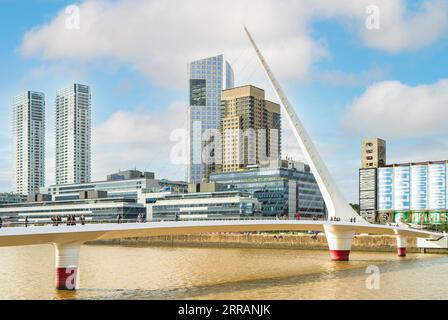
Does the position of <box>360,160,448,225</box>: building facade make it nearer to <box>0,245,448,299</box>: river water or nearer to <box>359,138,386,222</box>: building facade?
<box>359,138,386,222</box>: building facade

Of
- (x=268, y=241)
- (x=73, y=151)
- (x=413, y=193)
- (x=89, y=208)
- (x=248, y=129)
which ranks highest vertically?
(x=248, y=129)

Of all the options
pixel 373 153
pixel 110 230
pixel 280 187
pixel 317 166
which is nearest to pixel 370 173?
pixel 373 153

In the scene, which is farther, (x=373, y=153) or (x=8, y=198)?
(x=8, y=198)

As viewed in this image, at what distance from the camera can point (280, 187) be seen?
108 m

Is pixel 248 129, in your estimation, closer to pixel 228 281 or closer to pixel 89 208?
pixel 89 208

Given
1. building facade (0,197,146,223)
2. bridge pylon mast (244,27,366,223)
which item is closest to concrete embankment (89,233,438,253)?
building facade (0,197,146,223)

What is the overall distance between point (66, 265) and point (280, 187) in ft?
273

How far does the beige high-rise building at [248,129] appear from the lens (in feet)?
529

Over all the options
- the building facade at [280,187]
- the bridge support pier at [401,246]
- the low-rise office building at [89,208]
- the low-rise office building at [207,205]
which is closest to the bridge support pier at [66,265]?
the bridge support pier at [401,246]

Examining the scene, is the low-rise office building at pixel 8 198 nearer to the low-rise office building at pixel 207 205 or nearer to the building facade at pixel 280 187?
the low-rise office building at pixel 207 205

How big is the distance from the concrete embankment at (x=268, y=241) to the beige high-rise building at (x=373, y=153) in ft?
133
